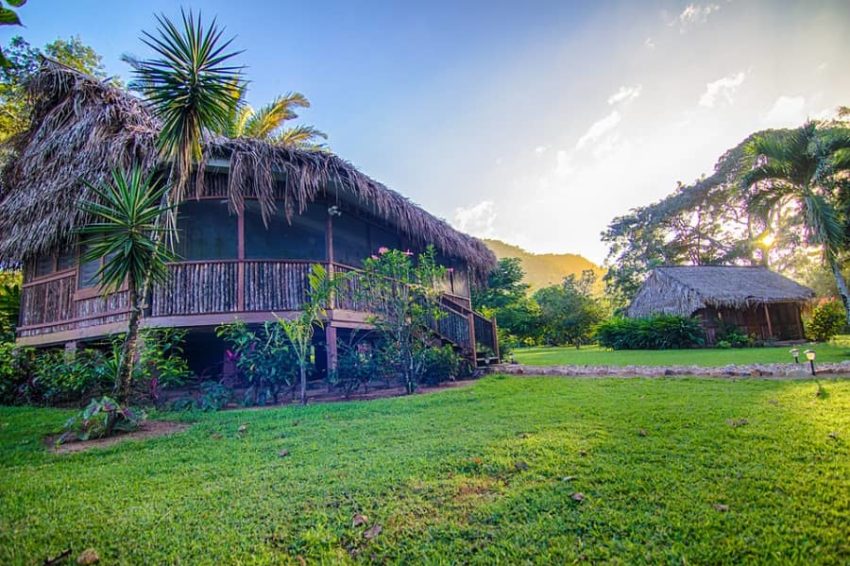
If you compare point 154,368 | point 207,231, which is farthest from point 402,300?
point 207,231

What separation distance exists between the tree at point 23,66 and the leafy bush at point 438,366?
395 inches

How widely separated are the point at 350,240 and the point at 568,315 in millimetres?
18687

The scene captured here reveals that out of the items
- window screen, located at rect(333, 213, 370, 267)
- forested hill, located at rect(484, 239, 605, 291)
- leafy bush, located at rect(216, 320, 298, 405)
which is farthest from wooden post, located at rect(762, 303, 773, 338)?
forested hill, located at rect(484, 239, 605, 291)

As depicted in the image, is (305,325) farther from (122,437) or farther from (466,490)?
(466,490)

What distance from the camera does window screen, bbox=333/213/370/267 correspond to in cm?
1038

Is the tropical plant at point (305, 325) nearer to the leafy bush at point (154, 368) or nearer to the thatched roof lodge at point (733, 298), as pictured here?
the leafy bush at point (154, 368)

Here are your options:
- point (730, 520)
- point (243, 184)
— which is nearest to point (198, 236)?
point (243, 184)

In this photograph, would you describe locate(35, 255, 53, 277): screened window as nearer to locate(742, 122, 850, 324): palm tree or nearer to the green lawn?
the green lawn

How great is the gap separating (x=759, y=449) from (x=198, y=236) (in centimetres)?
957

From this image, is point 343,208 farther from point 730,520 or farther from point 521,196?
point 730,520

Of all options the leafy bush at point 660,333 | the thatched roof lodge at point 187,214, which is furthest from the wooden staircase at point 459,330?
the leafy bush at point 660,333

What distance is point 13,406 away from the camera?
22.2ft

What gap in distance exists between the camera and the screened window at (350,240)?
10.4 m

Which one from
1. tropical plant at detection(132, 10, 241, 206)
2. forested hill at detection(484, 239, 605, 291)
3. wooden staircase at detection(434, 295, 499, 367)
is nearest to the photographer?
tropical plant at detection(132, 10, 241, 206)
